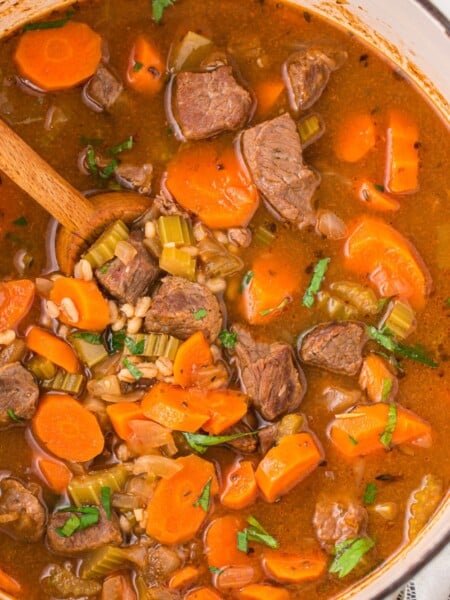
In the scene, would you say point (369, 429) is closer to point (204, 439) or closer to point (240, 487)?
point (240, 487)

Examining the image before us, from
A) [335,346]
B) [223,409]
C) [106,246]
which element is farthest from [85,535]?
[335,346]

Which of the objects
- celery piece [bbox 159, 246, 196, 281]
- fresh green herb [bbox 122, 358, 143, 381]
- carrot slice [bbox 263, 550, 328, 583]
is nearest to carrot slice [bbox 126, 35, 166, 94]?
celery piece [bbox 159, 246, 196, 281]

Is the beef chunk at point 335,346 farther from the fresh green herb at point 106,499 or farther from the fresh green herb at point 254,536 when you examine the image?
the fresh green herb at point 106,499

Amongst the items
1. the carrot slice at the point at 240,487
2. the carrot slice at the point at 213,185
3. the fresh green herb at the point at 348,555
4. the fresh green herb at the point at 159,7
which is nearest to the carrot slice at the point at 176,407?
the carrot slice at the point at 240,487

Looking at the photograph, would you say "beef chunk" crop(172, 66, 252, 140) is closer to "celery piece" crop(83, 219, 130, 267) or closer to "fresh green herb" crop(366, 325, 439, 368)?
"celery piece" crop(83, 219, 130, 267)

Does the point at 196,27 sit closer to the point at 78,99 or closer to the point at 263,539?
the point at 78,99

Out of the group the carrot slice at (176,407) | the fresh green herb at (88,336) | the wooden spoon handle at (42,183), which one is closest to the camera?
the wooden spoon handle at (42,183)

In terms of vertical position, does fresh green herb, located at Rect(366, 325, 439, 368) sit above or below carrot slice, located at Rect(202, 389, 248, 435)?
above
